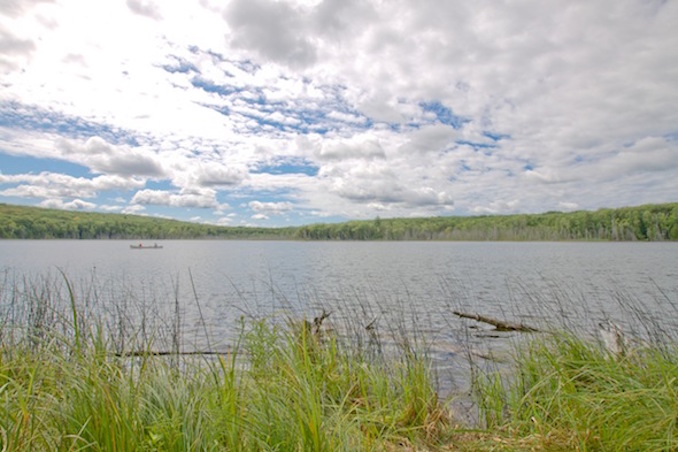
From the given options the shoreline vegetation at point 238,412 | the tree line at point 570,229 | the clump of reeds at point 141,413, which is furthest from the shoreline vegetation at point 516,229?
the clump of reeds at point 141,413

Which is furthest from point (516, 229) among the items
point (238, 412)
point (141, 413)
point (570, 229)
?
point (141, 413)

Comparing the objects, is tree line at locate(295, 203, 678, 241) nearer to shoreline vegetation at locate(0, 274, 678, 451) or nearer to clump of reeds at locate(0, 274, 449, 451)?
shoreline vegetation at locate(0, 274, 678, 451)

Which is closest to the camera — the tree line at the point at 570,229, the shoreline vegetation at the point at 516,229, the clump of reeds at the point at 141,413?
the clump of reeds at the point at 141,413

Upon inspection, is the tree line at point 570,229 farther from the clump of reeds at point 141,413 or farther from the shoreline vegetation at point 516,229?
the clump of reeds at point 141,413

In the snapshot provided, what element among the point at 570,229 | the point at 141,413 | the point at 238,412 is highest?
the point at 570,229

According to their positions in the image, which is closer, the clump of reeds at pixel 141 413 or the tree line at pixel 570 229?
the clump of reeds at pixel 141 413

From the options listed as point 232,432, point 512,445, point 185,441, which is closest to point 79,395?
point 185,441

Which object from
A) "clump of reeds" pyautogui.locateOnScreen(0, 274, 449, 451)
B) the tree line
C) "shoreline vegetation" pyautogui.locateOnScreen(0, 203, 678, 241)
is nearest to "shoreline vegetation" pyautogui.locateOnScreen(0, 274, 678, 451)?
"clump of reeds" pyautogui.locateOnScreen(0, 274, 449, 451)

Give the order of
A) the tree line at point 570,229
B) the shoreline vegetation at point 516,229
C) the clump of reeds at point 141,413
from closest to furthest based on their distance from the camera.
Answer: the clump of reeds at point 141,413, the tree line at point 570,229, the shoreline vegetation at point 516,229

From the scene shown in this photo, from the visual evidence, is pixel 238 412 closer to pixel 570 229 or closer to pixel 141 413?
pixel 141 413

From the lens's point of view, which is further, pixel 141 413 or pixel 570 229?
pixel 570 229

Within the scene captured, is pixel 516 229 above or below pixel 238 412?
above

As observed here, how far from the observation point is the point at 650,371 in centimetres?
421

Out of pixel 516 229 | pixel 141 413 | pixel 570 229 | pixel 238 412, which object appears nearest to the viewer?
pixel 141 413
